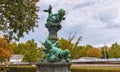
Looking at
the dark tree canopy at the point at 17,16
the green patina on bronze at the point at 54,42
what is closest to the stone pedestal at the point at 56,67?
the green patina on bronze at the point at 54,42

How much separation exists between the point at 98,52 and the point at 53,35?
10253 cm

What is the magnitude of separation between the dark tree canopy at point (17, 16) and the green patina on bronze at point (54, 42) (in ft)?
31.7

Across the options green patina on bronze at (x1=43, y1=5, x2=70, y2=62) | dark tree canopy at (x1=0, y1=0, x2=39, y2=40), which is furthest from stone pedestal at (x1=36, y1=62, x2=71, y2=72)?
dark tree canopy at (x1=0, y1=0, x2=39, y2=40)

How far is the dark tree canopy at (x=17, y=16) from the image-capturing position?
27.6 m

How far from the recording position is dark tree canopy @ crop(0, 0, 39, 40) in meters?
27.6

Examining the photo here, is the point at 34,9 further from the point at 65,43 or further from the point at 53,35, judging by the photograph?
the point at 65,43

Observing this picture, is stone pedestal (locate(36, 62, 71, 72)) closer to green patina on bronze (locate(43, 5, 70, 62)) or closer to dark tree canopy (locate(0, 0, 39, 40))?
green patina on bronze (locate(43, 5, 70, 62))

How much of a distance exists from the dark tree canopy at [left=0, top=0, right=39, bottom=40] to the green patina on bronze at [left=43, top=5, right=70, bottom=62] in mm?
9670

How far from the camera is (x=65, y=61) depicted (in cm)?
1689

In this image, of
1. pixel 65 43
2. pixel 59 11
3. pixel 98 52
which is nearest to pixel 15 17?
pixel 59 11

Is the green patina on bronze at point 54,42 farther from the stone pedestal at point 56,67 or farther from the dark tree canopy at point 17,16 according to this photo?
the dark tree canopy at point 17,16

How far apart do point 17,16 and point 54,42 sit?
10.9 meters

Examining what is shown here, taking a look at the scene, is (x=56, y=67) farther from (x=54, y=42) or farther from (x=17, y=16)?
(x=17, y=16)

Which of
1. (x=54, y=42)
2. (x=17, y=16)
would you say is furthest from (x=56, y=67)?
(x=17, y=16)
